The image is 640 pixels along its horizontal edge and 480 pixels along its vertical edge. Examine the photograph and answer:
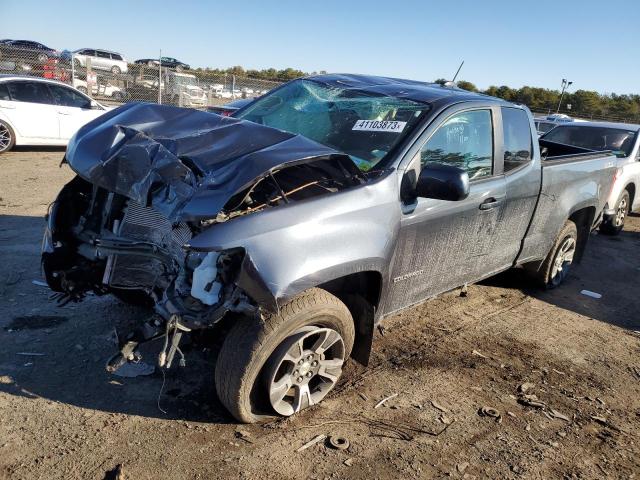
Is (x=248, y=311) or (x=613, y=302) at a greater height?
(x=248, y=311)

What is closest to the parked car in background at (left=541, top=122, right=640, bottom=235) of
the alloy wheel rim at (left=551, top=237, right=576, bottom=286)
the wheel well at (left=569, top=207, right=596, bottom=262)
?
the wheel well at (left=569, top=207, right=596, bottom=262)

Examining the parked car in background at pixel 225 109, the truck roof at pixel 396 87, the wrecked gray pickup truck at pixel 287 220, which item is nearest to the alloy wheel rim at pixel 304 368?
the wrecked gray pickup truck at pixel 287 220

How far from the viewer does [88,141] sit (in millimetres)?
3193

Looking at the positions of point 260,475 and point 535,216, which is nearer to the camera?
point 260,475

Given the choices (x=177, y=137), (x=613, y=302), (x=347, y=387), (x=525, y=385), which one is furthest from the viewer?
(x=613, y=302)

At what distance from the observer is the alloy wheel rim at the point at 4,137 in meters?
10.1

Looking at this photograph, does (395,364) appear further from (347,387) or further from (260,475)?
(260,475)

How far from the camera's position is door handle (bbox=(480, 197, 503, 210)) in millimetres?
3787

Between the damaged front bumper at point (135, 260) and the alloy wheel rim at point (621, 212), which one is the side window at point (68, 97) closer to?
the damaged front bumper at point (135, 260)

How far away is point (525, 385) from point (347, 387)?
1.35m

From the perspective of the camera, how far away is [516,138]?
4.32 meters

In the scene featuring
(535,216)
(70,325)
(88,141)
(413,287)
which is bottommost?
(70,325)

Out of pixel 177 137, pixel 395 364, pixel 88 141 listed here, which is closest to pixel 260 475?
pixel 395 364

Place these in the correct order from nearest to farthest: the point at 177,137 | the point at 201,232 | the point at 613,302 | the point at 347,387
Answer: the point at 201,232 → the point at 177,137 → the point at 347,387 → the point at 613,302
